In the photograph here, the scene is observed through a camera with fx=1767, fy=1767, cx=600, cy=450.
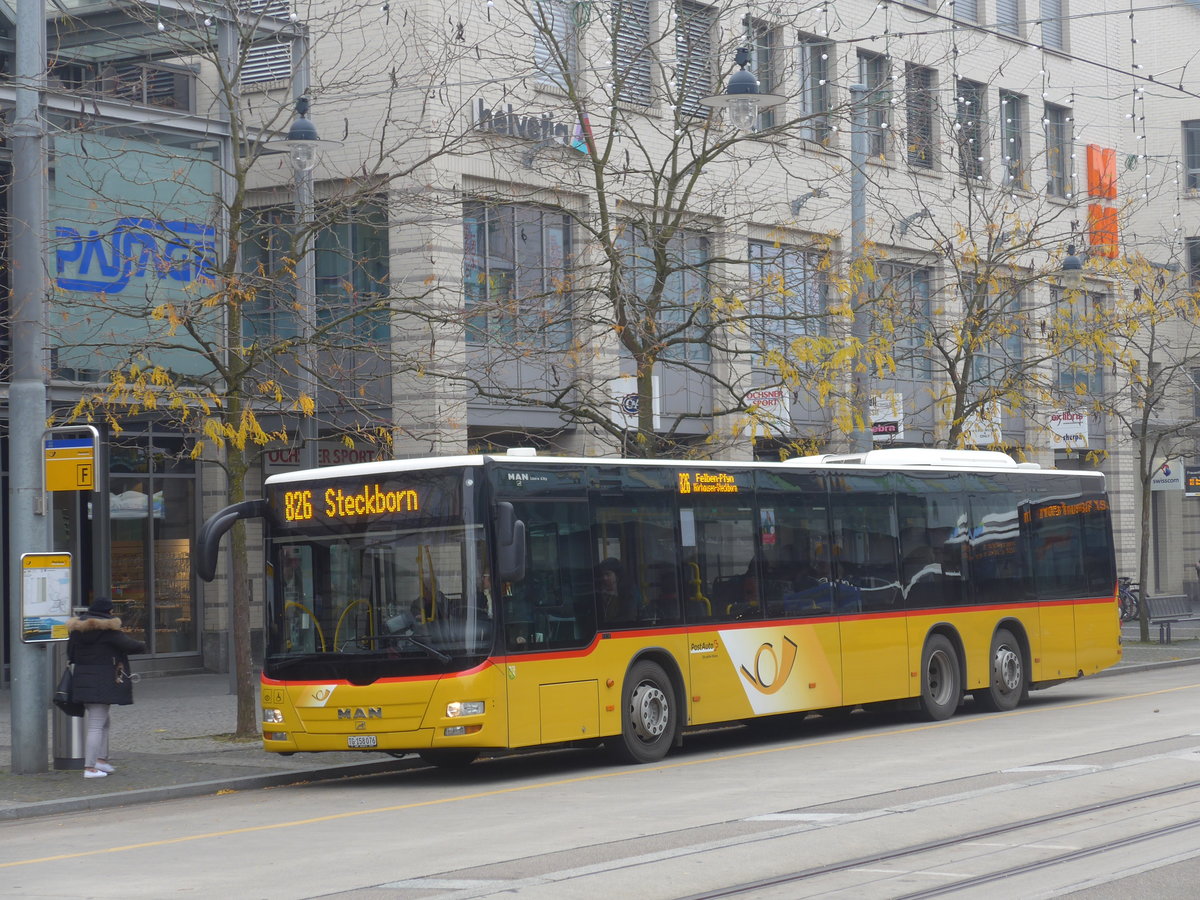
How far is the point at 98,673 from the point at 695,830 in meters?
6.64

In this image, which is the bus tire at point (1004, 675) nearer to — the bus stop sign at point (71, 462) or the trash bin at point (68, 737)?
the trash bin at point (68, 737)

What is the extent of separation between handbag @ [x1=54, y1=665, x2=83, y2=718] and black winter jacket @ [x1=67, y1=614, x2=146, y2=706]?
88 mm

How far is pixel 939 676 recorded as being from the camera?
19.8 m

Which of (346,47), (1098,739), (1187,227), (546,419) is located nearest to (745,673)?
(1098,739)

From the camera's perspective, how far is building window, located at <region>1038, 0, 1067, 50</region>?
137 ft

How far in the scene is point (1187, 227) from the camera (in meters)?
47.9

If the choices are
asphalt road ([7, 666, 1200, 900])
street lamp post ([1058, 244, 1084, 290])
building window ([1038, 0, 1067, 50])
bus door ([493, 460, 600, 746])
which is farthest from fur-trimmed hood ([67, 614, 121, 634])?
building window ([1038, 0, 1067, 50])

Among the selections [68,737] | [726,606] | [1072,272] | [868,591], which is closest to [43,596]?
[68,737]

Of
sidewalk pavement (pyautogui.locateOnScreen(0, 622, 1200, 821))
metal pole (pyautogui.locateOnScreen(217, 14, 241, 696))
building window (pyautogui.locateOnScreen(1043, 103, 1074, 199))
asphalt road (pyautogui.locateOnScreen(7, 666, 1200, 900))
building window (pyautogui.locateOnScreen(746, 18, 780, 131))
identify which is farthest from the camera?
building window (pyautogui.locateOnScreen(1043, 103, 1074, 199))

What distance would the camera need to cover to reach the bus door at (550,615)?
14.6m

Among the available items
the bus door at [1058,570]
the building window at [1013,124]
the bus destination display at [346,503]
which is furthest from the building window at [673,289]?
the building window at [1013,124]

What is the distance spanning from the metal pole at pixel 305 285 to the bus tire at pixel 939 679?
23.3 ft

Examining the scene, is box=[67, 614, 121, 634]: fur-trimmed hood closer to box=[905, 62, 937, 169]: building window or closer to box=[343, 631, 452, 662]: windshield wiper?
box=[343, 631, 452, 662]: windshield wiper

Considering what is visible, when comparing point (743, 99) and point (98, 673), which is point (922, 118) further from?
point (98, 673)
